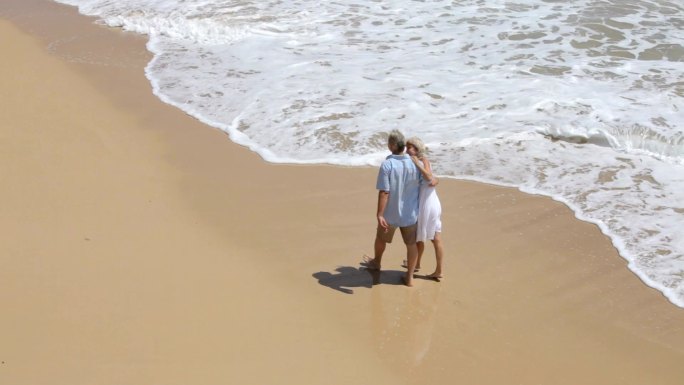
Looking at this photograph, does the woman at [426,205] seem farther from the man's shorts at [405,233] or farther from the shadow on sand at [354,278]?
the shadow on sand at [354,278]

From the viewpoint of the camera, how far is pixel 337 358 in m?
5.27

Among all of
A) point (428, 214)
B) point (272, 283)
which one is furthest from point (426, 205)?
point (272, 283)

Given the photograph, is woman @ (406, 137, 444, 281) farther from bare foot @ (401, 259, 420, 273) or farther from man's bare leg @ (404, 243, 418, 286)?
bare foot @ (401, 259, 420, 273)

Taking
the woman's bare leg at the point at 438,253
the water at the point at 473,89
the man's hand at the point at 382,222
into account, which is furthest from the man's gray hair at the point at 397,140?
the water at the point at 473,89

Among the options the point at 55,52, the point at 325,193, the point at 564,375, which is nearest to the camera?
the point at 564,375

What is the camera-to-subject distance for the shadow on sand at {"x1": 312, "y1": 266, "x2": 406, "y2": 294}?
622 centimetres

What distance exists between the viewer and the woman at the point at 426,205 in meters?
6.04

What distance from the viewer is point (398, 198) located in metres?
6.06

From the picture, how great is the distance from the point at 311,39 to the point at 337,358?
8739mm

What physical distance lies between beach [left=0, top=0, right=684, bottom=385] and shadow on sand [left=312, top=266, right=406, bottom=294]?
16 millimetres

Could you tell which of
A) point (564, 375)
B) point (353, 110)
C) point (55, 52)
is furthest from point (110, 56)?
point (564, 375)

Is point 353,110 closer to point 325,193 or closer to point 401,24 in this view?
point 325,193

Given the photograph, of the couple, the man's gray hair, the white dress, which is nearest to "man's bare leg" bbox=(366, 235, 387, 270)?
the couple

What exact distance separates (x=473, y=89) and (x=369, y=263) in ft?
16.1
